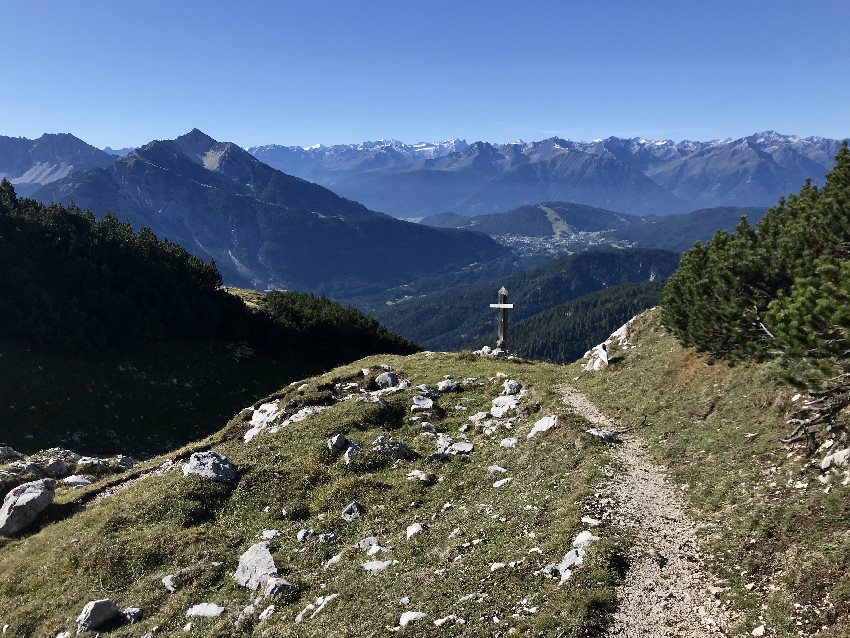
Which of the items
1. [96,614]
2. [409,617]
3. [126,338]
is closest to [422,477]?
[409,617]

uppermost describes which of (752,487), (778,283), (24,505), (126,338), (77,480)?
(778,283)

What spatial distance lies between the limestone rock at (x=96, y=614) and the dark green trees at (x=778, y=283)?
868 inches

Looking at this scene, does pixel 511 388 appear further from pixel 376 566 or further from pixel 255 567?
pixel 255 567

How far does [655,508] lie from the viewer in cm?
1599

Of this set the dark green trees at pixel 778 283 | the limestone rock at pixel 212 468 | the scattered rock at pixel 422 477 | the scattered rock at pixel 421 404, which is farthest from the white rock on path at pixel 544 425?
the limestone rock at pixel 212 468

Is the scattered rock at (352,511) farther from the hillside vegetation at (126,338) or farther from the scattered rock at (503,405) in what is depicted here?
the hillside vegetation at (126,338)

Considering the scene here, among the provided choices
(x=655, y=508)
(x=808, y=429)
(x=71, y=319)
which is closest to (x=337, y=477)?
(x=655, y=508)

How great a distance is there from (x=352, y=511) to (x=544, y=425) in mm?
9580

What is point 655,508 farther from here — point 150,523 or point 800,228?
point 150,523

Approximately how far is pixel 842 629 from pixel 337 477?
17.6 metres

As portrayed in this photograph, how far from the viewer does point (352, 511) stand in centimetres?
1955

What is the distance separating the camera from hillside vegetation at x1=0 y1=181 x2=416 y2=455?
140 feet

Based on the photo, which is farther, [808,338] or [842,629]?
[808,338]

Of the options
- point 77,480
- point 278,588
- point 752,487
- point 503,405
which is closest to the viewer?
point 278,588
